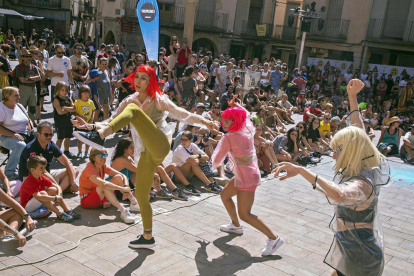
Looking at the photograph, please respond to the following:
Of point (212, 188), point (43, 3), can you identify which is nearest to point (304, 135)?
point (212, 188)

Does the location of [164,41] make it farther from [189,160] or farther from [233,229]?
[233,229]

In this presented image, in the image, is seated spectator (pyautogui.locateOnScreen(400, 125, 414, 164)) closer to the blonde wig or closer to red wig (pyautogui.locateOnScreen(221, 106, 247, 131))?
red wig (pyautogui.locateOnScreen(221, 106, 247, 131))

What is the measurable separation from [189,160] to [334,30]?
66.0 ft

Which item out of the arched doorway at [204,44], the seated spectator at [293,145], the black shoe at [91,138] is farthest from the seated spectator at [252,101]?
the arched doorway at [204,44]

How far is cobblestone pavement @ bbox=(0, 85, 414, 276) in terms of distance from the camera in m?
3.91

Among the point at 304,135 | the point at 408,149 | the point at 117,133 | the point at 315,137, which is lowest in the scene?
the point at 117,133

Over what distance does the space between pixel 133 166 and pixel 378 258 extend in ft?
11.9

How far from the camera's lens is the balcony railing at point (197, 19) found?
81.9 feet

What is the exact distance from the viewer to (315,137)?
1022 cm

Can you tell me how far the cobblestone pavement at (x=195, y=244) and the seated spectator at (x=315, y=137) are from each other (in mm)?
3755

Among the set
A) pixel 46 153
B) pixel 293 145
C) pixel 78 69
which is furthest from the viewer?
pixel 78 69

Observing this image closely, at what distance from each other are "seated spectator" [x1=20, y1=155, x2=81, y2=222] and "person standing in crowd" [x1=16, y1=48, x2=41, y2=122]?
4226 mm

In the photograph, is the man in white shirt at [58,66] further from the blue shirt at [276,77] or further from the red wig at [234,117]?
the blue shirt at [276,77]

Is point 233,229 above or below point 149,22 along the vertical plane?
below
